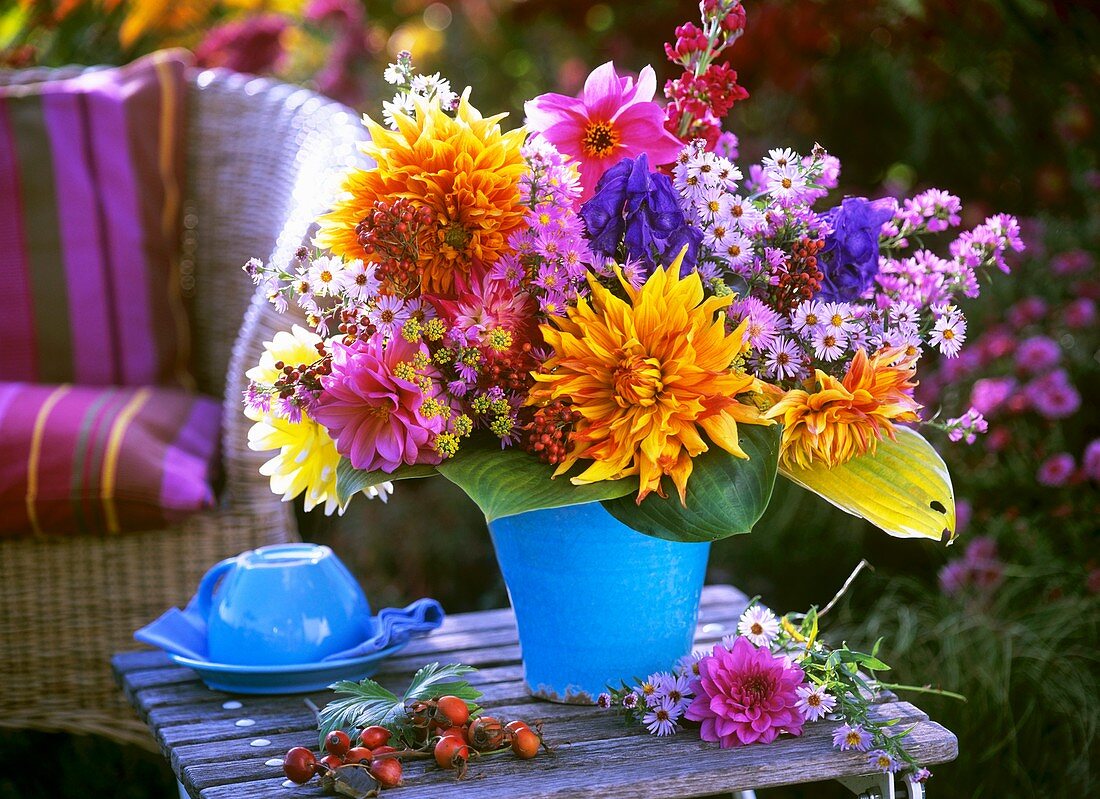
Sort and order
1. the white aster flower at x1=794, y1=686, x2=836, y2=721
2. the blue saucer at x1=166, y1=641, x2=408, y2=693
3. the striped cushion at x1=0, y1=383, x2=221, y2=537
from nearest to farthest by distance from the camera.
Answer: the white aster flower at x1=794, y1=686, x2=836, y2=721 < the blue saucer at x1=166, y1=641, x2=408, y2=693 < the striped cushion at x1=0, y1=383, x2=221, y2=537

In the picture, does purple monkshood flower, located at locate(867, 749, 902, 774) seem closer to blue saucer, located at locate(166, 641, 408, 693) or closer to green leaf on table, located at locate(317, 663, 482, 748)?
green leaf on table, located at locate(317, 663, 482, 748)

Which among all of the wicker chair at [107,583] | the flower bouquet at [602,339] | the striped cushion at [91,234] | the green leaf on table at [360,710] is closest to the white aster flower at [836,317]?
the flower bouquet at [602,339]

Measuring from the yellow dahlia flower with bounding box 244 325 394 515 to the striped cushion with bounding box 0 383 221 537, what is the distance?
596 mm

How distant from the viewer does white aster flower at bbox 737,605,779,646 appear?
102 centimetres

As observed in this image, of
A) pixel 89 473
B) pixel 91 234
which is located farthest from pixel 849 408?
pixel 91 234

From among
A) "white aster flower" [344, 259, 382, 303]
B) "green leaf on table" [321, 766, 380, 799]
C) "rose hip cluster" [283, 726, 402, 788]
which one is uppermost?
"white aster flower" [344, 259, 382, 303]

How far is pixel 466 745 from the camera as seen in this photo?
908mm

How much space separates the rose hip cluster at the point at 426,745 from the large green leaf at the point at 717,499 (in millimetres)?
187

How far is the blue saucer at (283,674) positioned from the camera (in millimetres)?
1076

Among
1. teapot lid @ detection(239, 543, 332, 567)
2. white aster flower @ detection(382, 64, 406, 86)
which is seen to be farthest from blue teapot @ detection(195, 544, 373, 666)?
white aster flower @ detection(382, 64, 406, 86)

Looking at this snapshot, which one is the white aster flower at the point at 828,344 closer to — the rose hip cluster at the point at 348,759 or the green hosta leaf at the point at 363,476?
the green hosta leaf at the point at 363,476

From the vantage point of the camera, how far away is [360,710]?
37.4 inches

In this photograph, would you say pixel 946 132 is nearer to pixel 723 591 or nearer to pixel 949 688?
pixel 949 688

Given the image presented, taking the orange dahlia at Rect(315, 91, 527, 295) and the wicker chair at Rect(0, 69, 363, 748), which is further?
the wicker chair at Rect(0, 69, 363, 748)
